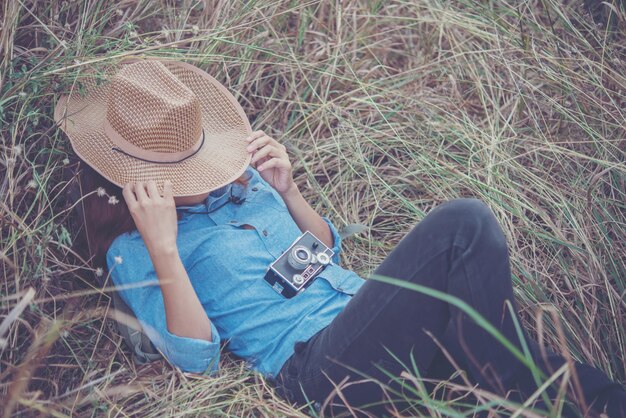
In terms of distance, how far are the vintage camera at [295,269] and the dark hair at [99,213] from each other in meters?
0.51

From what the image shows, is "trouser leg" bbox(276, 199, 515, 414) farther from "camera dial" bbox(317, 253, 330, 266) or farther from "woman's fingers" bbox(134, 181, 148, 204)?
"woman's fingers" bbox(134, 181, 148, 204)

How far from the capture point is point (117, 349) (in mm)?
2373

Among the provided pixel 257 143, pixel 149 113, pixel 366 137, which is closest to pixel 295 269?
pixel 257 143

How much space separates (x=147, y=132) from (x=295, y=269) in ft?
2.19

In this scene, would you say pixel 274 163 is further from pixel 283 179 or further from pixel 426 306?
pixel 426 306

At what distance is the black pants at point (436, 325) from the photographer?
1.90m

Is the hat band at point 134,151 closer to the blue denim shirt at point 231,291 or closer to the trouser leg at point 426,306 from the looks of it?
the blue denim shirt at point 231,291

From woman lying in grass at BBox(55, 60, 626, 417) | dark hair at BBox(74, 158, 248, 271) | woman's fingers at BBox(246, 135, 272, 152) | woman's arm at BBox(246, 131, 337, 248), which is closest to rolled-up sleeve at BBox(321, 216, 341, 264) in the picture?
woman's arm at BBox(246, 131, 337, 248)

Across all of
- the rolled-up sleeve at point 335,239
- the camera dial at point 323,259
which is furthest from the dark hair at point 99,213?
the rolled-up sleeve at point 335,239

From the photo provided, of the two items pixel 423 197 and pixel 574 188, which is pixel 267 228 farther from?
pixel 574 188

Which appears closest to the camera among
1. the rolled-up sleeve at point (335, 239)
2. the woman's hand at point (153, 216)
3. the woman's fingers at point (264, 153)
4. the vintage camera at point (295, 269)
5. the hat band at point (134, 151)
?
the woman's hand at point (153, 216)

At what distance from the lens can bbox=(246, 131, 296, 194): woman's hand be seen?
8.04 feet

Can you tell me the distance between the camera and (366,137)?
10.1 feet

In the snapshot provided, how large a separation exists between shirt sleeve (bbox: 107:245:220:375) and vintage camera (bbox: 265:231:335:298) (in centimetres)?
27
